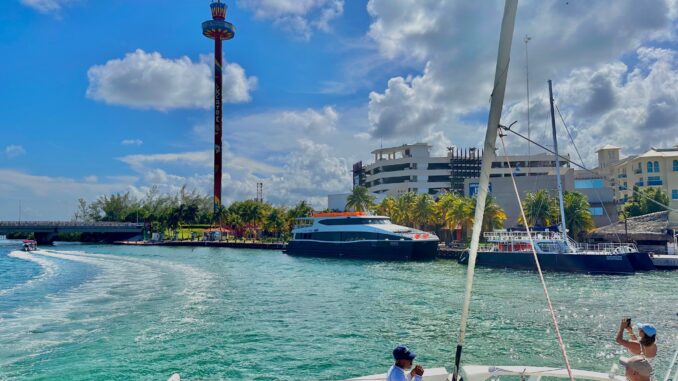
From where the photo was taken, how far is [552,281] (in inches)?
1492

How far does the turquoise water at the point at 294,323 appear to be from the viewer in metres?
16.1

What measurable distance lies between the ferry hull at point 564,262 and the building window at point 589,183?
3827cm

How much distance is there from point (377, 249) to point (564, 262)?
22.5 metres

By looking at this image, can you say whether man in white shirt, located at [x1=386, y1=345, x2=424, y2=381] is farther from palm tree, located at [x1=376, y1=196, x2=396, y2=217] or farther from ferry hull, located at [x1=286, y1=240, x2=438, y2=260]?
palm tree, located at [x1=376, y1=196, x2=396, y2=217]

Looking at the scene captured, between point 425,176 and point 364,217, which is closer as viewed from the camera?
point 364,217

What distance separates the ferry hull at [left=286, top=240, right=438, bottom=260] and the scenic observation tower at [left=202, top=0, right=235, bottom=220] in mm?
66972

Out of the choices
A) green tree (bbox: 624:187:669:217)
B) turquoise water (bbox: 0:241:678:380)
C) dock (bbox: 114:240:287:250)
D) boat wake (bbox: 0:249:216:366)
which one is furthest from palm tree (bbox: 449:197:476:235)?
boat wake (bbox: 0:249:216:366)

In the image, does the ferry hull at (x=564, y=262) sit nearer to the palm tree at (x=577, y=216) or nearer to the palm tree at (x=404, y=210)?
the palm tree at (x=577, y=216)

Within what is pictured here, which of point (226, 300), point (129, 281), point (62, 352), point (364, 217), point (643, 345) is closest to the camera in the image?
point (643, 345)

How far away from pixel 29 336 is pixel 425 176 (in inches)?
3945

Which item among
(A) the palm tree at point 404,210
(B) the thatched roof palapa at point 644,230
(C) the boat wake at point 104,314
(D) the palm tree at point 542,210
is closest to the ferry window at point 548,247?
(D) the palm tree at point 542,210

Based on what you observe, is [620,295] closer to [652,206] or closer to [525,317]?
[525,317]

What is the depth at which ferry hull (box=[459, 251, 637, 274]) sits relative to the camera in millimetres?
42844

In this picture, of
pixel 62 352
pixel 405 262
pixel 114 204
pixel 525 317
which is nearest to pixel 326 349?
pixel 62 352
